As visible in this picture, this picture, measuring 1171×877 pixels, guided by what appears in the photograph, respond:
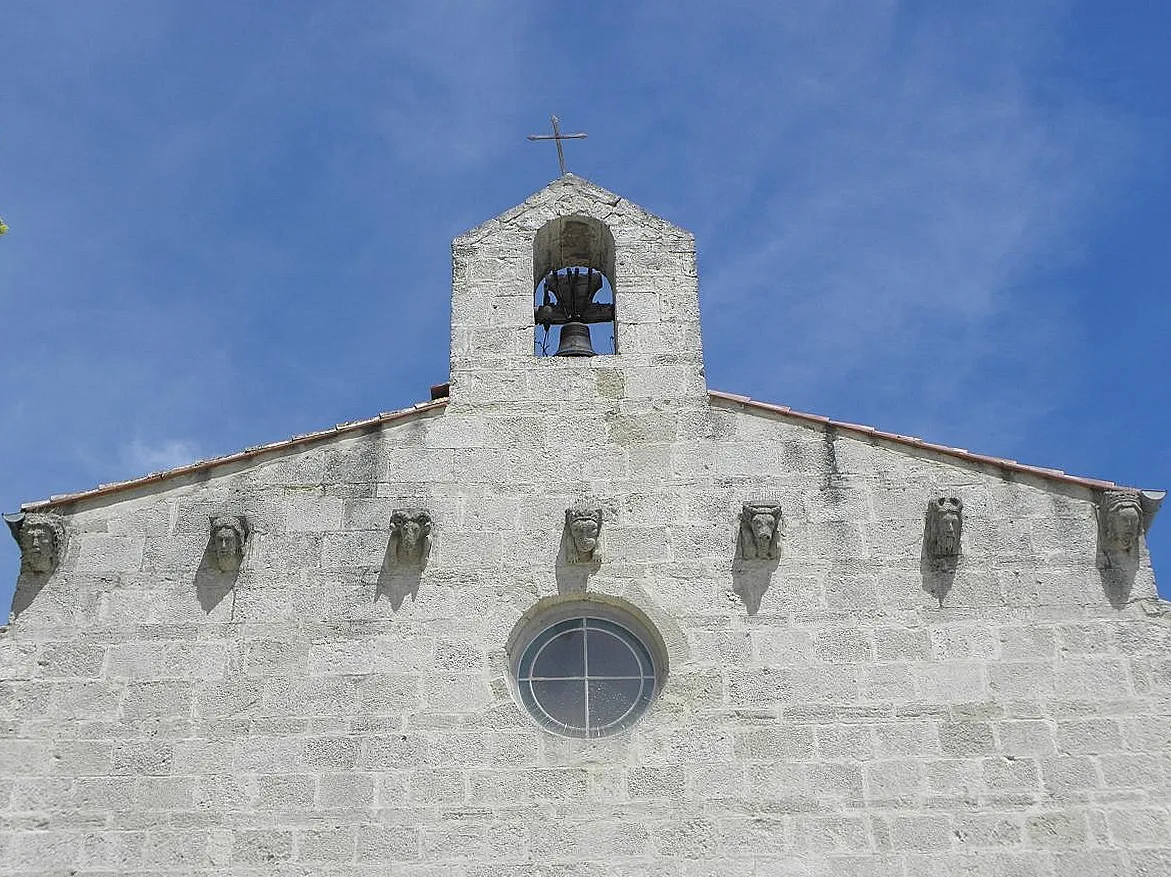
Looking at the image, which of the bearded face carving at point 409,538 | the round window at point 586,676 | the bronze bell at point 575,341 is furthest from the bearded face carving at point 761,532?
the bronze bell at point 575,341

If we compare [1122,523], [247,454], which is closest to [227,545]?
[247,454]

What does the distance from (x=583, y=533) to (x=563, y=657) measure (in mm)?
851

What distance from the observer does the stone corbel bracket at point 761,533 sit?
10.3 metres

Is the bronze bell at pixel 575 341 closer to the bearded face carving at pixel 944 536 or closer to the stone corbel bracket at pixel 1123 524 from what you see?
the bearded face carving at pixel 944 536

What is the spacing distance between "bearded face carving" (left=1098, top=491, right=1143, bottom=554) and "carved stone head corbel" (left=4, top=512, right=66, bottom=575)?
7.19 meters

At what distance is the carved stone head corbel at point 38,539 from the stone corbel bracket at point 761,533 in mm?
4716

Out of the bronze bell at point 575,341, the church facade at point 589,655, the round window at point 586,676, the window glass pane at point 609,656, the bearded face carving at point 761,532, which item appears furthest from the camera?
the bronze bell at point 575,341

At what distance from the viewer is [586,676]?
10.2 m

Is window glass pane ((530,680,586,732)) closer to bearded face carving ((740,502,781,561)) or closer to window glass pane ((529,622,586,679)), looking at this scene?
window glass pane ((529,622,586,679))

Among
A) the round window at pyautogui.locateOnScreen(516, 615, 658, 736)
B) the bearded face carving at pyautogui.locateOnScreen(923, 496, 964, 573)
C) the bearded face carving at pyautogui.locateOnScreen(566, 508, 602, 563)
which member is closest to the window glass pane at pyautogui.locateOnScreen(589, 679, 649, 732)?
the round window at pyautogui.locateOnScreen(516, 615, 658, 736)

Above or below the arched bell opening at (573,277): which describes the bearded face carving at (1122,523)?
below

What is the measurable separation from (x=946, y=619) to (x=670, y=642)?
72.8 inches

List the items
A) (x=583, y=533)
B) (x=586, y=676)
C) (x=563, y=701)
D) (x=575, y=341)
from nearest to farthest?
1. (x=563, y=701)
2. (x=586, y=676)
3. (x=583, y=533)
4. (x=575, y=341)

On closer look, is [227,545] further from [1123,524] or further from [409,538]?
[1123,524]
